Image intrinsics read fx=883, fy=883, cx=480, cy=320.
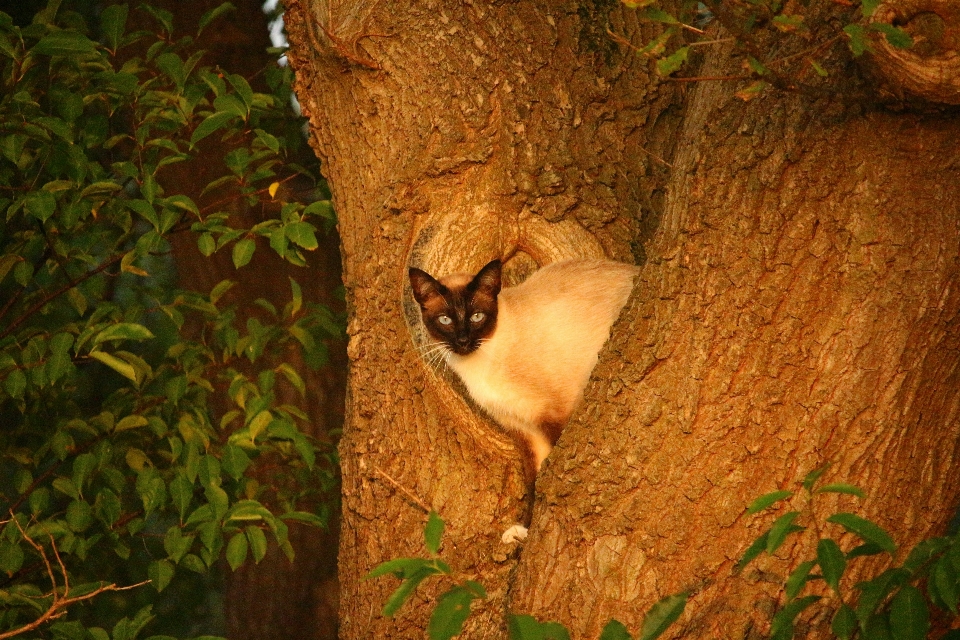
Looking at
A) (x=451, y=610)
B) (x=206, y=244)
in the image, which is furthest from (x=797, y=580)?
(x=206, y=244)

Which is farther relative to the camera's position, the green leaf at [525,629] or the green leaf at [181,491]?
the green leaf at [181,491]

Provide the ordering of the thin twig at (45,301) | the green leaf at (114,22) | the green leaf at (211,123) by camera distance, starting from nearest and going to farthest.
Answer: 1. the green leaf at (211,123)
2. the green leaf at (114,22)
3. the thin twig at (45,301)

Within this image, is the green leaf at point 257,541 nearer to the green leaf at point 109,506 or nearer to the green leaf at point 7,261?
the green leaf at point 109,506

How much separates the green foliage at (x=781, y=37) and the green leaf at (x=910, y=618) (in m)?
0.96

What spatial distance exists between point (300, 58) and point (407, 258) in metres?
0.88

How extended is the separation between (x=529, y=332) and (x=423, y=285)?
0.43 meters

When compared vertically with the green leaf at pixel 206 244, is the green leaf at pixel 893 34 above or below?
above

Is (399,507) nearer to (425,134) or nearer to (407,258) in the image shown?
(407,258)

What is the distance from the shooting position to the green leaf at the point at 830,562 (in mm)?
1476

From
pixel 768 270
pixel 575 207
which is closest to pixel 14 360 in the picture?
pixel 575 207

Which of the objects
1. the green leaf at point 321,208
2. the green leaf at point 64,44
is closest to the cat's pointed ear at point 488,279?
the green leaf at point 321,208

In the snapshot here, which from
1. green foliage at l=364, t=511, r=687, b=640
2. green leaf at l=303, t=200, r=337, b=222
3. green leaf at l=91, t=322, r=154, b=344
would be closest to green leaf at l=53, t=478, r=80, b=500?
green leaf at l=91, t=322, r=154, b=344

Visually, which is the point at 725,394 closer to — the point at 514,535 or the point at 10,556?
the point at 514,535

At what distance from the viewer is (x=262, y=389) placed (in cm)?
347
